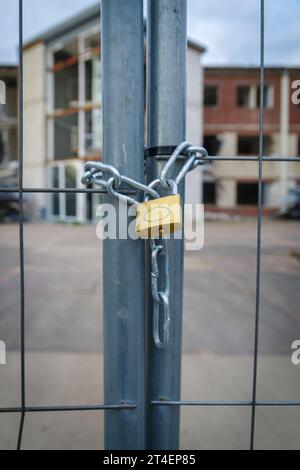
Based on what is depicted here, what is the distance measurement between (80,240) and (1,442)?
5235mm

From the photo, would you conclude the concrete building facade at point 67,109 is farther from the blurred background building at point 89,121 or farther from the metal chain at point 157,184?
the metal chain at point 157,184

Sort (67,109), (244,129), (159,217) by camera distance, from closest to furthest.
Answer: (159,217) → (67,109) → (244,129)

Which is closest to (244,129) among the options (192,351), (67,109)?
(67,109)

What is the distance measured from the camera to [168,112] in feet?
1.44

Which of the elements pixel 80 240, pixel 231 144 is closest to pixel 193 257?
pixel 80 240

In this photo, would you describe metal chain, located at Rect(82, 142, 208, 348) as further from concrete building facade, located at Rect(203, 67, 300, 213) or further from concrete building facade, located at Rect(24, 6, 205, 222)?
concrete building facade, located at Rect(203, 67, 300, 213)

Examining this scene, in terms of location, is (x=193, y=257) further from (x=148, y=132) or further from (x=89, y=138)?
(x=89, y=138)

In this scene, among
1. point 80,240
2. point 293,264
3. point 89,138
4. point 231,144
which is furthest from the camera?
point 231,144

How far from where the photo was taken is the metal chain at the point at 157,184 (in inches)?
15.7

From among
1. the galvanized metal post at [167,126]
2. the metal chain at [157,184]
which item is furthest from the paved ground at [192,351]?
the metal chain at [157,184]

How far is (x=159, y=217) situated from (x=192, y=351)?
1499 mm

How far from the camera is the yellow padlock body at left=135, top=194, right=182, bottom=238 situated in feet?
1.21

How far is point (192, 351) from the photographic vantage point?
1.75 metres

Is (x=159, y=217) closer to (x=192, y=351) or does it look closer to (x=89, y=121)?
(x=192, y=351)
